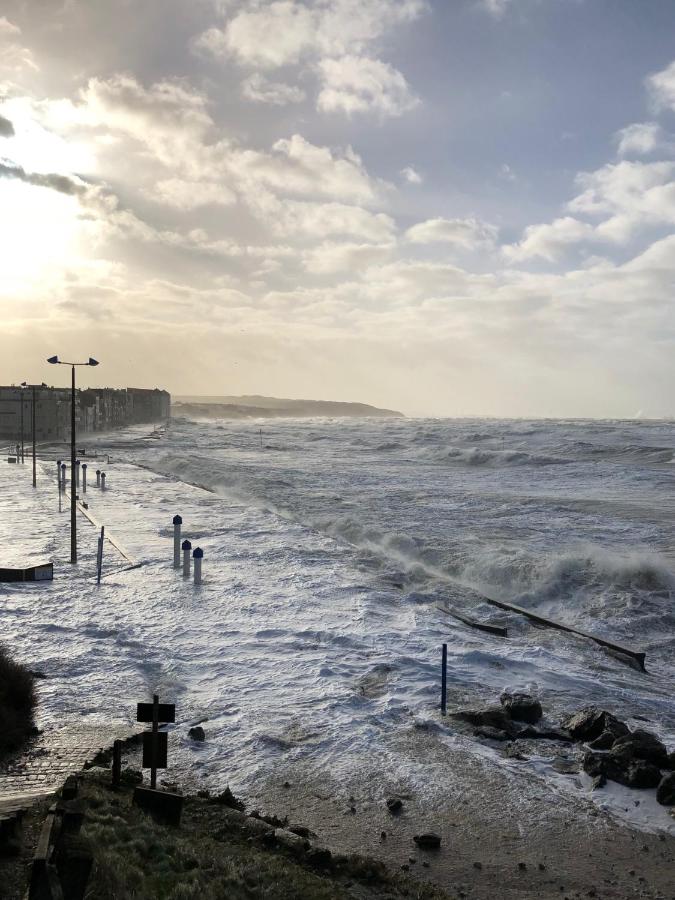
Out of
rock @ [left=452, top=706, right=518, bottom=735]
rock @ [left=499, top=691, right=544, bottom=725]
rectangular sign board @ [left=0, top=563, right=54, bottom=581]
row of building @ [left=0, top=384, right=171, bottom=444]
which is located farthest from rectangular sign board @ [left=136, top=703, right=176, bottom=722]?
row of building @ [left=0, top=384, right=171, bottom=444]

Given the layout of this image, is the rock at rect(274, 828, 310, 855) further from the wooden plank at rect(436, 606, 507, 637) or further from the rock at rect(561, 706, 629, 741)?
the wooden plank at rect(436, 606, 507, 637)

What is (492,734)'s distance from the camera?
9875 millimetres

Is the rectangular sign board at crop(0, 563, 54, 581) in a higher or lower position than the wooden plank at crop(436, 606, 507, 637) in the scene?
higher

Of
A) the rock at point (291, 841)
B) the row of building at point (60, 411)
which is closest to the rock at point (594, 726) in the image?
the rock at point (291, 841)

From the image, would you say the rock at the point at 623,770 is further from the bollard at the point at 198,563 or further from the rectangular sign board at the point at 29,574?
the rectangular sign board at the point at 29,574

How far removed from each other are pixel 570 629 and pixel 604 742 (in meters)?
5.81

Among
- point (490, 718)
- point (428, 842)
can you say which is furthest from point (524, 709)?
point (428, 842)

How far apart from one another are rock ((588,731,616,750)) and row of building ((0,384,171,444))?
55.2m

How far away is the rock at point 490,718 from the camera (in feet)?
33.2

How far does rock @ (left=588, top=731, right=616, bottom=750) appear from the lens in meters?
9.51

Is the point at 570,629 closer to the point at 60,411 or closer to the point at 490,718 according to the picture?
the point at 490,718

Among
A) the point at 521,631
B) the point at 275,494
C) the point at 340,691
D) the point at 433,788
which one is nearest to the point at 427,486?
the point at 275,494

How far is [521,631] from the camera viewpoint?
49.8ft

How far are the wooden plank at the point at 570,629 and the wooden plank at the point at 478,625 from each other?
3.80 ft
